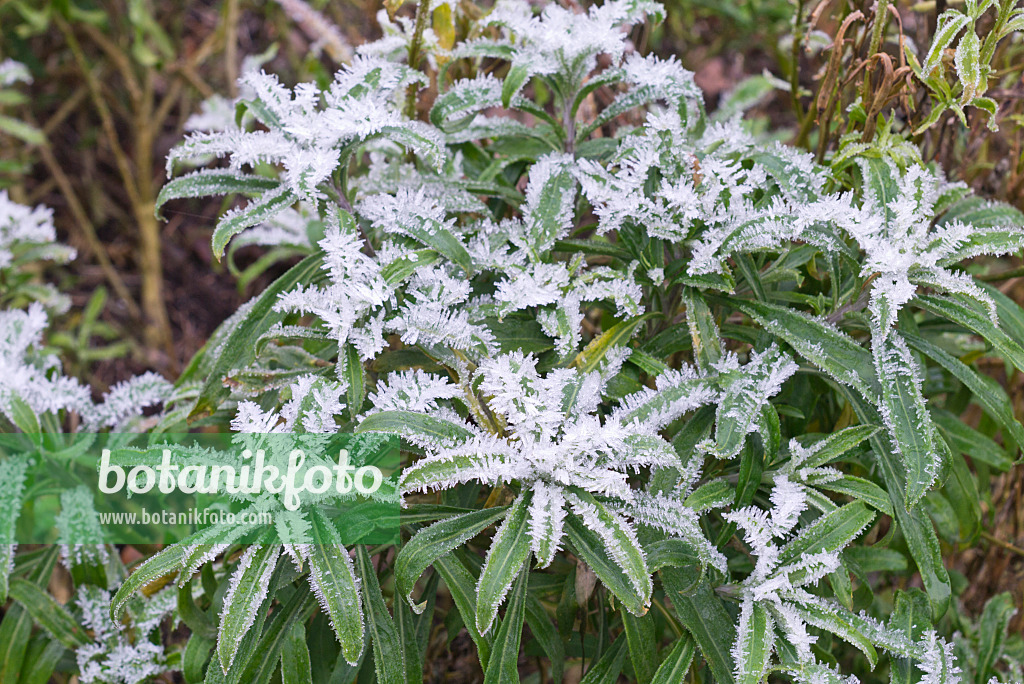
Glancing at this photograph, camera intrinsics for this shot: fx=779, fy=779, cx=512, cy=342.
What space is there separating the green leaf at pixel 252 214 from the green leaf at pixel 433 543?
49cm

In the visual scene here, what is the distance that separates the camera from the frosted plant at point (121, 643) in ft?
4.32

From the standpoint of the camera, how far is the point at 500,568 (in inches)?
36.9

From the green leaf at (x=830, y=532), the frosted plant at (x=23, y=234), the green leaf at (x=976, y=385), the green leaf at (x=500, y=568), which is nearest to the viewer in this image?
the green leaf at (x=500, y=568)

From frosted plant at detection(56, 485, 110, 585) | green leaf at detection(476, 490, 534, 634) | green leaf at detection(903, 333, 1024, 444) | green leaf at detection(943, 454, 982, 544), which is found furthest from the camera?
frosted plant at detection(56, 485, 110, 585)

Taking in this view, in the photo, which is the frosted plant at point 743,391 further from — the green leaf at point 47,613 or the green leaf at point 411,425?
the green leaf at point 47,613

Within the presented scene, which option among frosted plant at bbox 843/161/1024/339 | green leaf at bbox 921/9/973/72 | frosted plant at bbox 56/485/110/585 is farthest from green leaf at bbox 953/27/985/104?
frosted plant at bbox 56/485/110/585

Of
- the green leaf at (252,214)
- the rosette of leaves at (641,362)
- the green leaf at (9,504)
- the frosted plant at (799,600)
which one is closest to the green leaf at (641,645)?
the rosette of leaves at (641,362)

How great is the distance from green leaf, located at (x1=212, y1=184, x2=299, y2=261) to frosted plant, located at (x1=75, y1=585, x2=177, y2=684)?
2.19 ft

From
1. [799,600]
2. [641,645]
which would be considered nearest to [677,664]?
[641,645]

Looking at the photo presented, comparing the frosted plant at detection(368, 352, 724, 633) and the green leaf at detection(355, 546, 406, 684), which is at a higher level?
the frosted plant at detection(368, 352, 724, 633)

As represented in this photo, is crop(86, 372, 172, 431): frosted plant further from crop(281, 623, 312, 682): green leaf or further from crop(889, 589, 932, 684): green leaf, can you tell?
crop(889, 589, 932, 684): green leaf

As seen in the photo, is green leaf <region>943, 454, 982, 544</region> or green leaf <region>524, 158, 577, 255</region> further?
green leaf <region>943, 454, 982, 544</region>

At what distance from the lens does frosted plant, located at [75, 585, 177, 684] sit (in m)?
1.32

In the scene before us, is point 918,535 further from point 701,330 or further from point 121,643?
point 121,643
